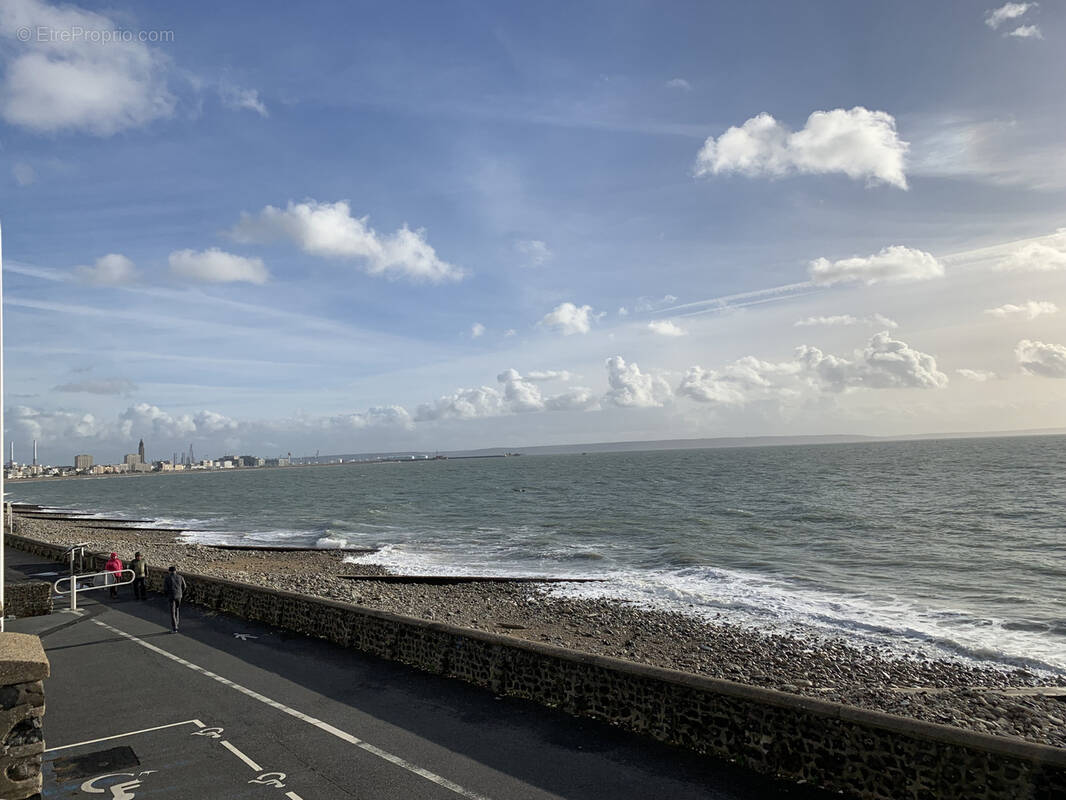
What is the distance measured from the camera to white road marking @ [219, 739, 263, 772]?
330 inches

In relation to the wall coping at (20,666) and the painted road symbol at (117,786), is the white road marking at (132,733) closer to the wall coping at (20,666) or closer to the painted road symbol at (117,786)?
the painted road symbol at (117,786)

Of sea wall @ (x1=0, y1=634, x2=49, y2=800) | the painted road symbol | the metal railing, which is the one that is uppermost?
sea wall @ (x1=0, y1=634, x2=49, y2=800)

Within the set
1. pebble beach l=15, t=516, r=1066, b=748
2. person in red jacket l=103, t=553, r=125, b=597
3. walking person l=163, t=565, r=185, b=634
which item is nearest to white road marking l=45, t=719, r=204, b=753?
walking person l=163, t=565, r=185, b=634

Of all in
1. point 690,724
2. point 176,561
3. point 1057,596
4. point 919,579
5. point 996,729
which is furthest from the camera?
point 176,561

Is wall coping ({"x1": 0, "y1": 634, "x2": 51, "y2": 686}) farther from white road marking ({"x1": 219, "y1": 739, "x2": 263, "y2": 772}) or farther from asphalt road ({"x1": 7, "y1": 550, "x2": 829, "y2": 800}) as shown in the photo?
white road marking ({"x1": 219, "y1": 739, "x2": 263, "y2": 772})

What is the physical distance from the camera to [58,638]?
15.3 m

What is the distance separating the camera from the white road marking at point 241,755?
8383 mm

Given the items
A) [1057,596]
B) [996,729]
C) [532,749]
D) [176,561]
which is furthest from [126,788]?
[176,561]

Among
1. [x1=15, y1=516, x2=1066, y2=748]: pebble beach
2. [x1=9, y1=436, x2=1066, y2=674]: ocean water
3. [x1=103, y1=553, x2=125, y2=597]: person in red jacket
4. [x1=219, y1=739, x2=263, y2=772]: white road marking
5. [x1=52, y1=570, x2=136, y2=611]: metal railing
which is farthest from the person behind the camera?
[x1=9, y1=436, x2=1066, y2=674]: ocean water

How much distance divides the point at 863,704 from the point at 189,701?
1246 cm

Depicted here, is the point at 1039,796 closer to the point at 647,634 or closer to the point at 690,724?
the point at 690,724

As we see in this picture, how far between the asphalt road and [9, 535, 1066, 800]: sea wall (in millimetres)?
236

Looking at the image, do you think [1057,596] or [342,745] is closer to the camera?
[342,745]

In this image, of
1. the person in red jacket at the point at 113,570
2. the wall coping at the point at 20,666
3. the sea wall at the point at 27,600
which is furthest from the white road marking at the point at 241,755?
the person in red jacket at the point at 113,570
